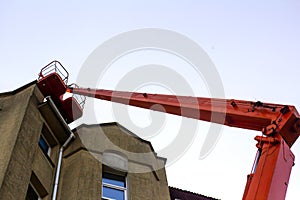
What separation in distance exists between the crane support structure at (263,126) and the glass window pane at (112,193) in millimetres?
3102

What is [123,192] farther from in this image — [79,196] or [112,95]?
[112,95]

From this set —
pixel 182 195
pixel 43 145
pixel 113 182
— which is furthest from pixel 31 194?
pixel 182 195

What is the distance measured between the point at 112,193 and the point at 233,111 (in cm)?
485

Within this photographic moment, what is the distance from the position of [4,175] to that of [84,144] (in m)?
4.78

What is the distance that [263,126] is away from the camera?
15312mm

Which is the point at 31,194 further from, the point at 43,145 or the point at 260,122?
the point at 260,122

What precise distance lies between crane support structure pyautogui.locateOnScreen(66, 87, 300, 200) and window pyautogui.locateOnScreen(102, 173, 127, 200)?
280 cm

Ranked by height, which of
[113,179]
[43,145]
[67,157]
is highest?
[43,145]

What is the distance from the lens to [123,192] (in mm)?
18438

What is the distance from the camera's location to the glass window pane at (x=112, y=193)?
17891 mm

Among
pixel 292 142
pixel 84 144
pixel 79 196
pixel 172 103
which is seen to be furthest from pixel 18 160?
pixel 292 142

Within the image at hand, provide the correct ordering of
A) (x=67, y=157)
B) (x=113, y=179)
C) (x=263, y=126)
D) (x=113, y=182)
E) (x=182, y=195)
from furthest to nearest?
(x=182, y=195)
(x=67, y=157)
(x=113, y=179)
(x=113, y=182)
(x=263, y=126)

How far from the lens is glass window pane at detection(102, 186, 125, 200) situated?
17.9m

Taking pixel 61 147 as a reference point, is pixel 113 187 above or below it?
below
